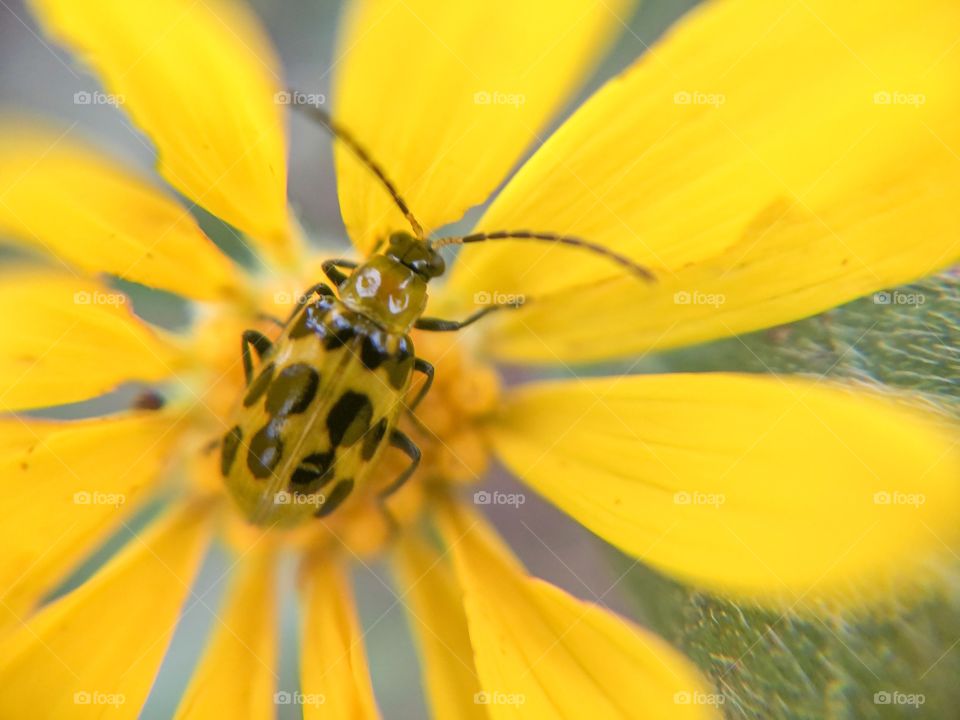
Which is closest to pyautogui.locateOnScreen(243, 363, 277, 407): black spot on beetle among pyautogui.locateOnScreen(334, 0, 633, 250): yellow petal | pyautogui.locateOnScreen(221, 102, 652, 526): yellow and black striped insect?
pyautogui.locateOnScreen(221, 102, 652, 526): yellow and black striped insect

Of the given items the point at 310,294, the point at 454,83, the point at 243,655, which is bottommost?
the point at 243,655

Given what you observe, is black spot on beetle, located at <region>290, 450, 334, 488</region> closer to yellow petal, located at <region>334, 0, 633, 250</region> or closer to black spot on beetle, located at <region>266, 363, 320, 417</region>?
black spot on beetle, located at <region>266, 363, 320, 417</region>

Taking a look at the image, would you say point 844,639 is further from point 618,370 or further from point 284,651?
point 284,651

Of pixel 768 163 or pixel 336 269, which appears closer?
pixel 768 163

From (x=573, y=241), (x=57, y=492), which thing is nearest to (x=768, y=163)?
(x=573, y=241)

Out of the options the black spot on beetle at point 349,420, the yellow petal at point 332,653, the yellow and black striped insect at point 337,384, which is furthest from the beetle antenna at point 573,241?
the yellow petal at point 332,653

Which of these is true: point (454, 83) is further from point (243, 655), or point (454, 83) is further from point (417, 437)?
point (243, 655)

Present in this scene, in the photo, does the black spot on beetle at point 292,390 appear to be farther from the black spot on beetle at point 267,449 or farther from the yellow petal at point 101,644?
the yellow petal at point 101,644
